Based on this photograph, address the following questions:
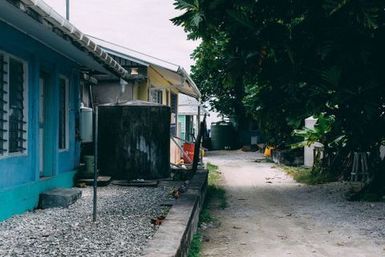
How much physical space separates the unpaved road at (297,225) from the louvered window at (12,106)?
2.98 metres

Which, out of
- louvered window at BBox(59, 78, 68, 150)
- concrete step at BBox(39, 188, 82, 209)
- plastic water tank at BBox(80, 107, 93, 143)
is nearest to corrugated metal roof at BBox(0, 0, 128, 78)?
louvered window at BBox(59, 78, 68, 150)

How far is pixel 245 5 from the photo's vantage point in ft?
28.9

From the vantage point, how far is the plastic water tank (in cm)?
1116

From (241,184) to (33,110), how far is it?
780 centimetres

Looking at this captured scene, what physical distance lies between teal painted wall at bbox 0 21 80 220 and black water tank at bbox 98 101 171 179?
2.35 ft

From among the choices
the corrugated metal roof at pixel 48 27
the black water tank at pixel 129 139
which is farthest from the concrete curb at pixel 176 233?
the black water tank at pixel 129 139

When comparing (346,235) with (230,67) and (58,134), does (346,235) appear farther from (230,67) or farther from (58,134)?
(58,134)

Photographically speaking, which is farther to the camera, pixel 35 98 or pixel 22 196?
pixel 35 98

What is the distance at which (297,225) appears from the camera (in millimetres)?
7824

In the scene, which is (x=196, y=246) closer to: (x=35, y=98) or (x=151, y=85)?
(x=35, y=98)

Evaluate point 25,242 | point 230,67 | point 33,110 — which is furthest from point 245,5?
point 25,242

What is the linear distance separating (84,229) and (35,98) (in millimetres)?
2806

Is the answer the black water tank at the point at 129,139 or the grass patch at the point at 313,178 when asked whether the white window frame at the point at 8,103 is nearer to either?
the black water tank at the point at 129,139

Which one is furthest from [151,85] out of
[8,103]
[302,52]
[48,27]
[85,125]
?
[48,27]
